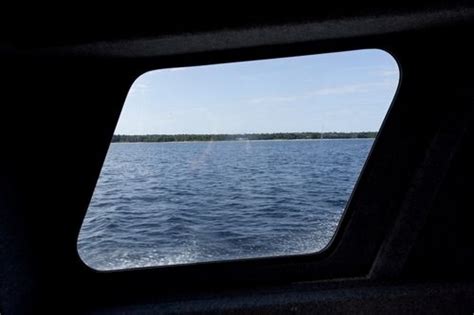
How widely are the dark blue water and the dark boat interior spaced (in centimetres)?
100

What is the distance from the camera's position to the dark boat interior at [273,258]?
142 centimetres

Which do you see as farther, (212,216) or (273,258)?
(212,216)

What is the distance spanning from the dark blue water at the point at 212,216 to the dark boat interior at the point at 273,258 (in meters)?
1.00

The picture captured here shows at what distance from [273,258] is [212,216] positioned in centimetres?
978

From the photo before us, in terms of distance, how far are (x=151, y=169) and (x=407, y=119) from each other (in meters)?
24.6

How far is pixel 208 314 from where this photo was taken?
160cm

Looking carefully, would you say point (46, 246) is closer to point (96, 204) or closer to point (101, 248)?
point (101, 248)

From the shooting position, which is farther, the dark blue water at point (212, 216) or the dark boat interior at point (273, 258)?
the dark blue water at point (212, 216)

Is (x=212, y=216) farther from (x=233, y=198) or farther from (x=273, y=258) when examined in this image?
(x=273, y=258)

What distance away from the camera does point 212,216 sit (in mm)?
11438

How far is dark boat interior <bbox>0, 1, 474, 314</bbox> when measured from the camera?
1425 mm

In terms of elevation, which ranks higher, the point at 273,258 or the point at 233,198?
the point at 273,258

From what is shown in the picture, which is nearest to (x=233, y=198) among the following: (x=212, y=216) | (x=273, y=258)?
(x=212, y=216)

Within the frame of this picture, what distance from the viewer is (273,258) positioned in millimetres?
1827
